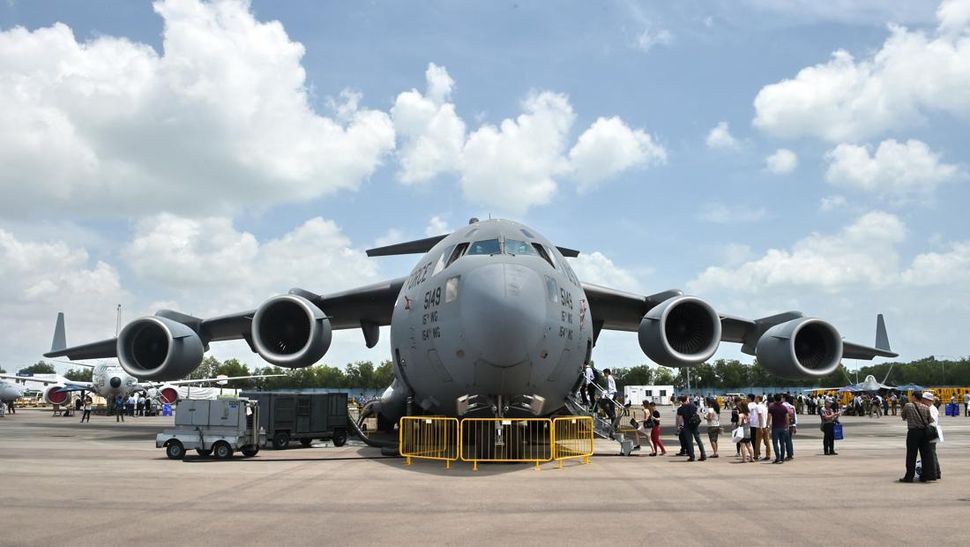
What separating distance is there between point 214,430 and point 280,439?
252 centimetres

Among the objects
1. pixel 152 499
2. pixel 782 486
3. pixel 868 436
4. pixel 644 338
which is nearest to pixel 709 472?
pixel 782 486

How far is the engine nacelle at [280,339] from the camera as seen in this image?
54.2 ft

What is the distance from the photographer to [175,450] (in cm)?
1410

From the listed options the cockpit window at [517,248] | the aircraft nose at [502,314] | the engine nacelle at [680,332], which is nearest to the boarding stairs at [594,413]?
the engine nacelle at [680,332]

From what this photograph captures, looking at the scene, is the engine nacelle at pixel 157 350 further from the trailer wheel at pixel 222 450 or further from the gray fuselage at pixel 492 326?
the gray fuselage at pixel 492 326

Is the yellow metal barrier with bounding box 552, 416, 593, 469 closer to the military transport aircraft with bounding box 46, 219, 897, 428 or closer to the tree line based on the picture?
the military transport aircraft with bounding box 46, 219, 897, 428

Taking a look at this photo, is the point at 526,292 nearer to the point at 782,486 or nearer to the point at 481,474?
the point at 481,474

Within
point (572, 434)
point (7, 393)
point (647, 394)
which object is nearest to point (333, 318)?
point (572, 434)

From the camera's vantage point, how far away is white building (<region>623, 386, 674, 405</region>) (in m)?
64.8

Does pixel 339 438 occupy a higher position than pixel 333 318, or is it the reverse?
pixel 333 318

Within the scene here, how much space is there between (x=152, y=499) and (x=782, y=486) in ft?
25.4

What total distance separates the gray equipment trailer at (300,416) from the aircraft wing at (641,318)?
22.4 feet

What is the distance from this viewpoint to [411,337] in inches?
486

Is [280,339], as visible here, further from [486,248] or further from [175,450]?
[486,248]
